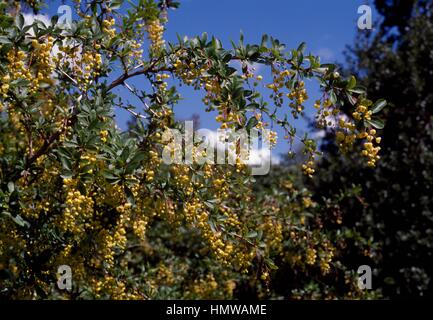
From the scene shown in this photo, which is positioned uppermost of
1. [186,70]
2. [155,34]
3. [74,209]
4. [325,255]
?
[155,34]

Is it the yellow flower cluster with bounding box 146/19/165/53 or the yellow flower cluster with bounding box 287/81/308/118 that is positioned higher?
the yellow flower cluster with bounding box 146/19/165/53

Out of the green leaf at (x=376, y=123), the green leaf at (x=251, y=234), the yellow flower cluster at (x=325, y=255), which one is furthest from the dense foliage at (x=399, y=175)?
the green leaf at (x=376, y=123)

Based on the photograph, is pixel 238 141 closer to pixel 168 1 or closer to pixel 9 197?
pixel 9 197

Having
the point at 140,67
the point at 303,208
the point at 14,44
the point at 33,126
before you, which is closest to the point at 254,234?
the point at 140,67

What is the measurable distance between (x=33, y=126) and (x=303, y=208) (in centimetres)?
292

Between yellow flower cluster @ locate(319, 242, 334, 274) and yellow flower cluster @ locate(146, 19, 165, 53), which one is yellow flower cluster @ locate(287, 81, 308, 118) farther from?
yellow flower cluster @ locate(319, 242, 334, 274)

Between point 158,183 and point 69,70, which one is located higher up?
point 69,70

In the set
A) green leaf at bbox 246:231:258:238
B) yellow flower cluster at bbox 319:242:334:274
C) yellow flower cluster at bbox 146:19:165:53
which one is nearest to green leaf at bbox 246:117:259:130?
green leaf at bbox 246:231:258:238

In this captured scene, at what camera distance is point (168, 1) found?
10.6 ft

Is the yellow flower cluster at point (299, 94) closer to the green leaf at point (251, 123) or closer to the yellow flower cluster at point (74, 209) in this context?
the green leaf at point (251, 123)

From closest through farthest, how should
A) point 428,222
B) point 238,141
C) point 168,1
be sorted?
point 238,141
point 168,1
point 428,222

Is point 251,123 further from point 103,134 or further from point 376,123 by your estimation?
point 103,134

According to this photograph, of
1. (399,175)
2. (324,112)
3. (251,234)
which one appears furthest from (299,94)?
(399,175)
